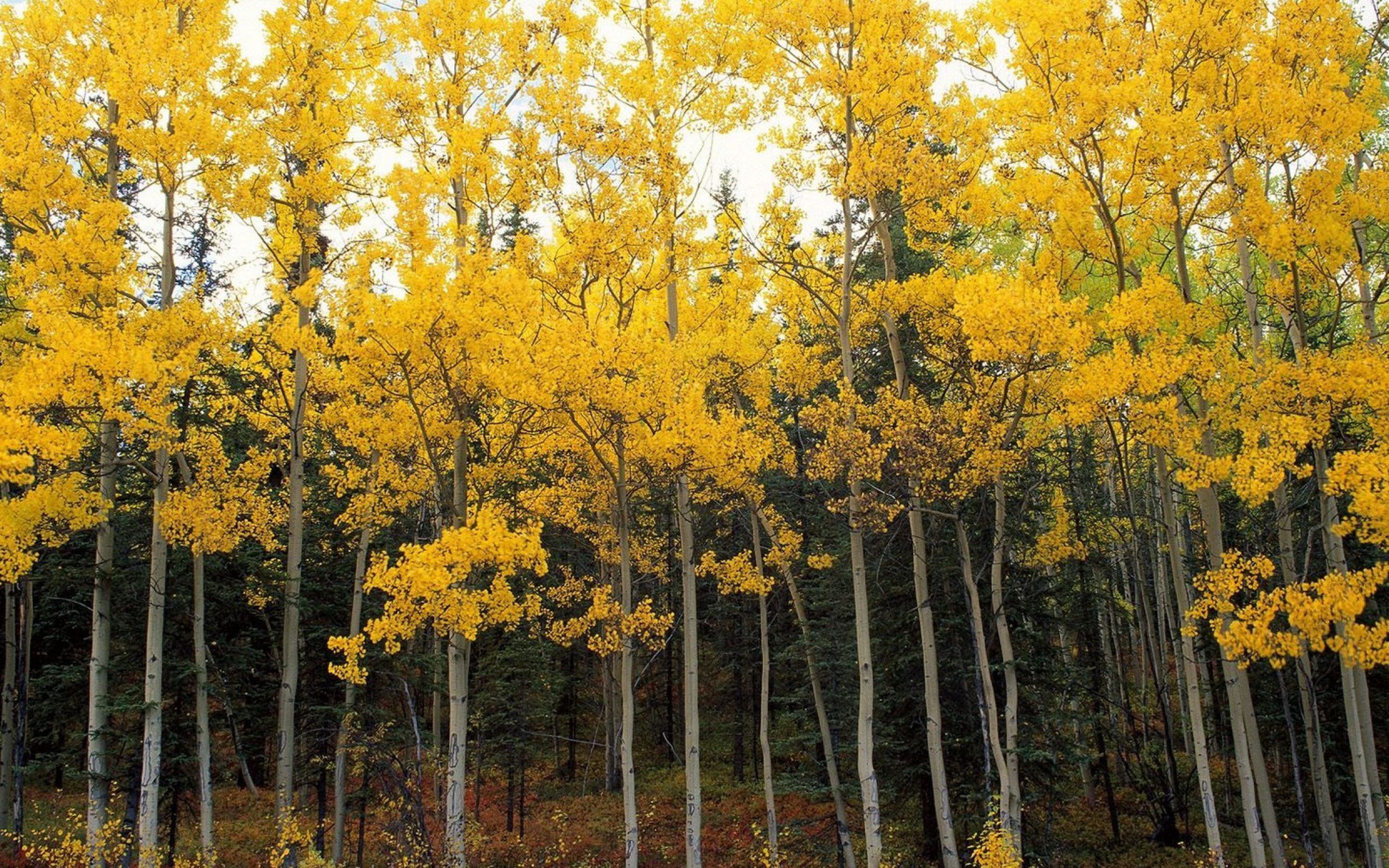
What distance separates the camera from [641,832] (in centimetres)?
1770

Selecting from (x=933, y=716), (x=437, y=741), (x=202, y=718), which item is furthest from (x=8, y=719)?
(x=933, y=716)

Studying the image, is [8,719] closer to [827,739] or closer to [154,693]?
[154,693]

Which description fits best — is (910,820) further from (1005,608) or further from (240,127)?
(240,127)

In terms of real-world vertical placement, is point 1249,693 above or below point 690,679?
below

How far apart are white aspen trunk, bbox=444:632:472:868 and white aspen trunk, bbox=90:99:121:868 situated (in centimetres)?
409

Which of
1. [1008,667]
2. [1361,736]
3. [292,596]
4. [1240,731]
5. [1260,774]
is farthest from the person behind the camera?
[292,596]

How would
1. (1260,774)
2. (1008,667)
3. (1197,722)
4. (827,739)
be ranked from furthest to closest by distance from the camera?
(827,739), (1008,667), (1260,774), (1197,722)

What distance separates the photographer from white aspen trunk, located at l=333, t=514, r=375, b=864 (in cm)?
1146

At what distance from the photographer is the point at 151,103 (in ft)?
Answer: 32.9

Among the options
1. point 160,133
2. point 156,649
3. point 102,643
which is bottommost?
point 156,649

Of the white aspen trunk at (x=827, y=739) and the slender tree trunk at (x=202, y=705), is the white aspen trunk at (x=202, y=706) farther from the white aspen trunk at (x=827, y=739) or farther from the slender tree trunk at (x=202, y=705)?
the white aspen trunk at (x=827, y=739)

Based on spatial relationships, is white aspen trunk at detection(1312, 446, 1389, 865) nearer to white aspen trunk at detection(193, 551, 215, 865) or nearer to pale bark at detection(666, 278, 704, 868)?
pale bark at detection(666, 278, 704, 868)

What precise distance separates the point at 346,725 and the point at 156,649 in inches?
103

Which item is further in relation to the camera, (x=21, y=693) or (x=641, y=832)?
(x=641, y=832)
